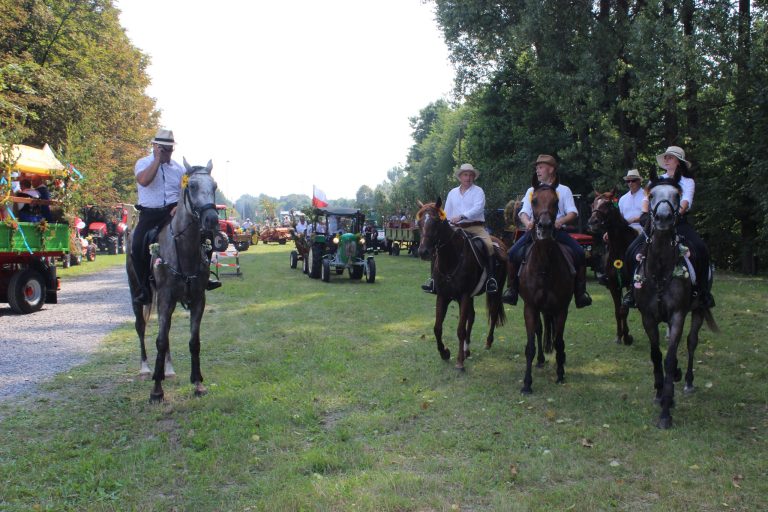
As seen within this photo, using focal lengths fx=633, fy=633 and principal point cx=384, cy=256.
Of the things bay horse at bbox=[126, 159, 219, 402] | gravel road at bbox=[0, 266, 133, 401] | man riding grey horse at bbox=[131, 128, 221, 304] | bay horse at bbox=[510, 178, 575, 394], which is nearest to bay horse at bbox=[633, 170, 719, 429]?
bay horse at bbox=[510, 178, 575, 394]

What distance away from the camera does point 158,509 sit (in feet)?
14.0

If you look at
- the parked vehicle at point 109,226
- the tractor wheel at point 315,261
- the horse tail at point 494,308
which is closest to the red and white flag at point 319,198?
the tractor wheel at point 315,261

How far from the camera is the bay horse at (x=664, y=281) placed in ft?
20.2

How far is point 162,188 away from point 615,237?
659 cm

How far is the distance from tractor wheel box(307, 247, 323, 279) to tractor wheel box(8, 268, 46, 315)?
888 cm

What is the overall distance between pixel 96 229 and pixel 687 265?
37.1m

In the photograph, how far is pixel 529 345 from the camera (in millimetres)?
7445

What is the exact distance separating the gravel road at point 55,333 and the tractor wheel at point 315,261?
19.6 feet

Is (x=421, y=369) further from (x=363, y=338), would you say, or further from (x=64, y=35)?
(x=64, y=35)

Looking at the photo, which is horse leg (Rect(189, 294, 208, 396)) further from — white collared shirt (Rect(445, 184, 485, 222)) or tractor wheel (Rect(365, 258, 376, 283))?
tractor wheel (Rect(365, 258, 376, 283))

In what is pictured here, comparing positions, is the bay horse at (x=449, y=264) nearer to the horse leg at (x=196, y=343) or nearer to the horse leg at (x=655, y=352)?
the horse leg at (x=655, y=352)

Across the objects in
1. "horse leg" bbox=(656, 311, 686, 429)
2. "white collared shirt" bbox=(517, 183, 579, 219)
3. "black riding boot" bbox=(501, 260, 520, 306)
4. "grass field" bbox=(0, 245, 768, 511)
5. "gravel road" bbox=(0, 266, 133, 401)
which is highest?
"white collared shirt" bbox=(517, 183, 579, 219)

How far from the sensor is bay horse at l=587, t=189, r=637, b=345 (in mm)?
9523

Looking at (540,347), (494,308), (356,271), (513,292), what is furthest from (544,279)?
(356,271)
